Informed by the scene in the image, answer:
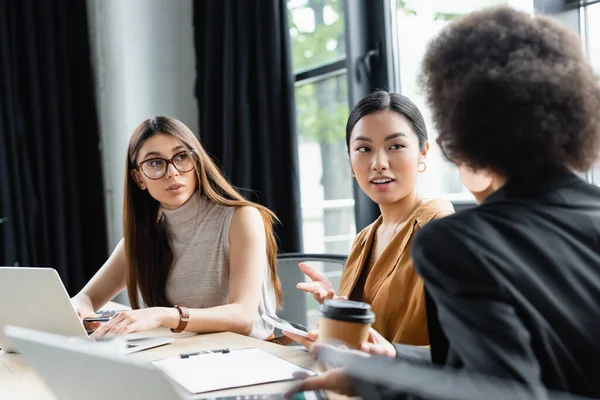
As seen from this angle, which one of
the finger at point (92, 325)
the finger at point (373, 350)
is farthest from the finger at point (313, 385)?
the finger at point (92, 325)

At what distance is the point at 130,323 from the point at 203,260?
0.49 meters

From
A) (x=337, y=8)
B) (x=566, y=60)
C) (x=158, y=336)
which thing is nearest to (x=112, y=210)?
(x=337, y=8)

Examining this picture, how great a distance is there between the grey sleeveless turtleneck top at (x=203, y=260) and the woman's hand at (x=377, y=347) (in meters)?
0.94

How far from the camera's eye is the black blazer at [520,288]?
700 mm

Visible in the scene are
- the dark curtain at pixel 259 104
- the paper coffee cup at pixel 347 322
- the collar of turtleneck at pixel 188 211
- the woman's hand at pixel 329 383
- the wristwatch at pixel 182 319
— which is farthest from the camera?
the dark curtain at pixel 259 104

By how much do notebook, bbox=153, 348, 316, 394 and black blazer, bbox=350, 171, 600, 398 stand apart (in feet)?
1.63

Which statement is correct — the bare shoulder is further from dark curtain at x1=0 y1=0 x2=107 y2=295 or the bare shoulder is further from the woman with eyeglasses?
dark curtain at x1=0 y1=0 x2=107 y2=295

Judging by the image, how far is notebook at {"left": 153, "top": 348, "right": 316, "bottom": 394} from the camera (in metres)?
1.24

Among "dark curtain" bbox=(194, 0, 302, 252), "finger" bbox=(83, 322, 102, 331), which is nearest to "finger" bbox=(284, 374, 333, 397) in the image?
"finger" bbox=(83, 322, 102, 331)

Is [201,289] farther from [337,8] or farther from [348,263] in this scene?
[337,8]

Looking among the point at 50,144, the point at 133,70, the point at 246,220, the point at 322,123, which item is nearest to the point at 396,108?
the point at 246,220

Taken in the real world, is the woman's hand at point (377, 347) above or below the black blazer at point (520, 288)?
below

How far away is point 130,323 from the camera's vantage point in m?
1.64

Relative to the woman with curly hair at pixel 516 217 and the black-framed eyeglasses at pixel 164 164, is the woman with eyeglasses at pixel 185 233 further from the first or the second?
the woman with curly hair at pixel 516 217
